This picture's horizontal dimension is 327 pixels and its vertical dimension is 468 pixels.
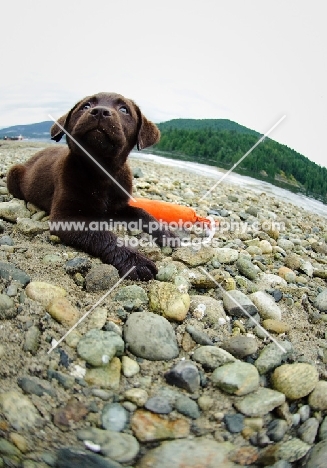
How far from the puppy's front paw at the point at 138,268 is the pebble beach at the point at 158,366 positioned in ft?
0.27

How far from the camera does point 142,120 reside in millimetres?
4387

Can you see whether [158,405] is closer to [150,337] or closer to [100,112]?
[150,337]

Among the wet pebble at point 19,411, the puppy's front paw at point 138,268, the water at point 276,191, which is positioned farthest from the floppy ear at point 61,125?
the water at point 276,191

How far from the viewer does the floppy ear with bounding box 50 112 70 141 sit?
13.6 ft

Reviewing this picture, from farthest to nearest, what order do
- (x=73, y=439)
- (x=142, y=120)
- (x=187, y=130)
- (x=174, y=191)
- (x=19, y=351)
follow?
(x=187, y=130) → (x=174, y=191) → (x=142, y=120) → (x=19, y=351) → (x=73, y=439)

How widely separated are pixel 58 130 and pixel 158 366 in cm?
280

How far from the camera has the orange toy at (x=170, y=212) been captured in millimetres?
5027

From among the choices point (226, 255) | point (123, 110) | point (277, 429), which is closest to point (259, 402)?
point (277, 429)

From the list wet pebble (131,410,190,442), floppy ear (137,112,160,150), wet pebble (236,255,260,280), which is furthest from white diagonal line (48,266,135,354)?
floppy ear (137,112,160,150)

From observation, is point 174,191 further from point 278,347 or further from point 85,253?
point 278,347

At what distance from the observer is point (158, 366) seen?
2.31 metres

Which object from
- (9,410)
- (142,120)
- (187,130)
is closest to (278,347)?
(9,410)

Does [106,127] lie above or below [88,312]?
above

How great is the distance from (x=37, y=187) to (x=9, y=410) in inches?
135
